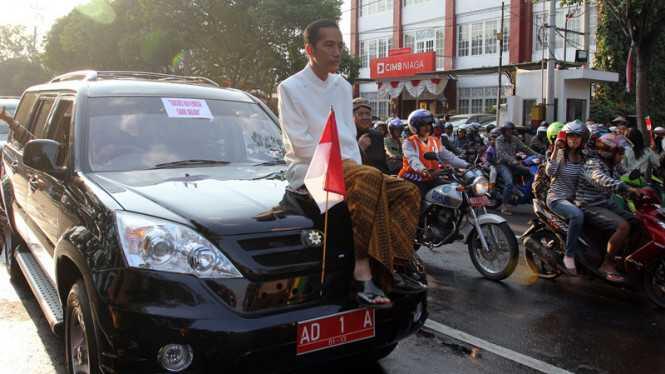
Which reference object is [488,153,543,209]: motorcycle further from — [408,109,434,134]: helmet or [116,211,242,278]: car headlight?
[116,211,242,278]: car headlight

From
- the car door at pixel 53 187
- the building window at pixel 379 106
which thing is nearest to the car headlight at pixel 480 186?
the car door at pixel 53 187

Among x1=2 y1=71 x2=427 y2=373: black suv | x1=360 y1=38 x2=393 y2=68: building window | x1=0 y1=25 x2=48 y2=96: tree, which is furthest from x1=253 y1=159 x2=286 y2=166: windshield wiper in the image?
x1=0 y1=25 x2=48 y2=96: tree

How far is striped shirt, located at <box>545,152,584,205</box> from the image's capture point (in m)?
5.80

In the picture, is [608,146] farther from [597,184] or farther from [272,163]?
[272,163]

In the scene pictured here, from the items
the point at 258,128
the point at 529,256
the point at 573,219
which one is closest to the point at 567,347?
the point at 573,219

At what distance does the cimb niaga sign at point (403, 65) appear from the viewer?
31609 millimetres

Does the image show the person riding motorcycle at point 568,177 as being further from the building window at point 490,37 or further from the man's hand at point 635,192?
the building window at point 490,37

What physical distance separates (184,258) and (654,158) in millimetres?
8676

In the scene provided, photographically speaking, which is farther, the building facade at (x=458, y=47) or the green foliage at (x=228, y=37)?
the building facade at (x=458, y=47)

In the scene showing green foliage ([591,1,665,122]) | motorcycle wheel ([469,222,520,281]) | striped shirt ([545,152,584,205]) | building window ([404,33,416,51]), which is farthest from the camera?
building window ([404,33,416,51])

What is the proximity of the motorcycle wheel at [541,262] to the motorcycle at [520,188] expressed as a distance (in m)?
5.02

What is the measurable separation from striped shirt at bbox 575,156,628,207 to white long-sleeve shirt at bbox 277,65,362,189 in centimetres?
287

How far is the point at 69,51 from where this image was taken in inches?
1299

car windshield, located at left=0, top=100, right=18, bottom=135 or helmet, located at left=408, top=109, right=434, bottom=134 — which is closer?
helmet, located at left=408, top=109, right=434, bottom=134
